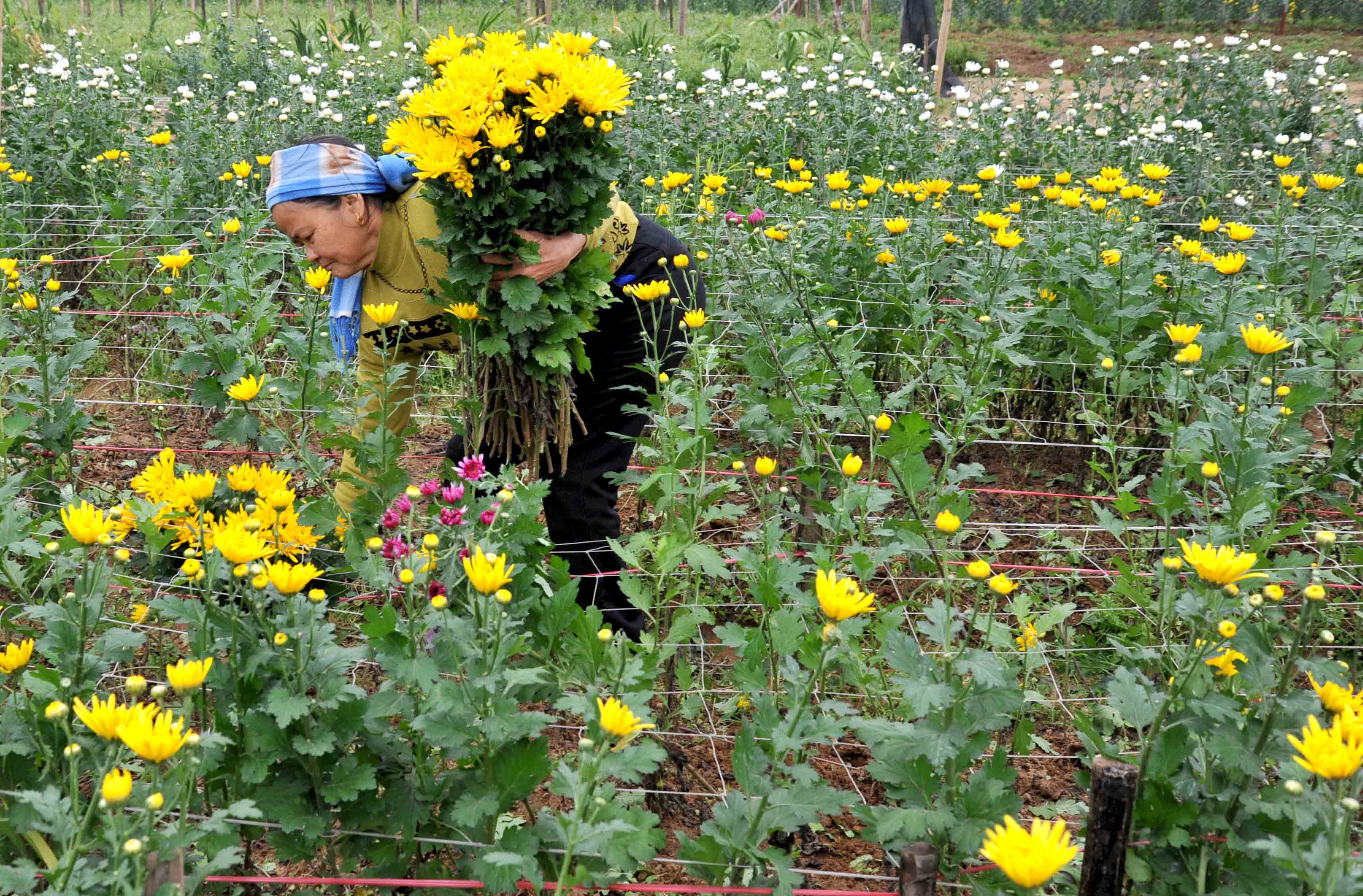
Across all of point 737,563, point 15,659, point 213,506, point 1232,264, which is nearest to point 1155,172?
point 1232,264

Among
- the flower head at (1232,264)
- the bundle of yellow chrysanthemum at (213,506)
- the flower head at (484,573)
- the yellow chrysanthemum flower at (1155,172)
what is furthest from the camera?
the yellow chrysanthemum flower at (1155,172)

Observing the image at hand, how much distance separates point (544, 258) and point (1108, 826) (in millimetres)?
1619

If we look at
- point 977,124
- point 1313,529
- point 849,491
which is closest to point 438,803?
point 849,491

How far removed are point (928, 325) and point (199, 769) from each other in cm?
339

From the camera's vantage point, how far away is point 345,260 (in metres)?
2.71

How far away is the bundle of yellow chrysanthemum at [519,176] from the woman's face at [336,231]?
18 centimetres

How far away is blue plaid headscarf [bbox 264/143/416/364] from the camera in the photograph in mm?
2564

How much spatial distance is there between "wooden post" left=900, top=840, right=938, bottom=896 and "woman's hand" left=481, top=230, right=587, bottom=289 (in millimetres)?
1456

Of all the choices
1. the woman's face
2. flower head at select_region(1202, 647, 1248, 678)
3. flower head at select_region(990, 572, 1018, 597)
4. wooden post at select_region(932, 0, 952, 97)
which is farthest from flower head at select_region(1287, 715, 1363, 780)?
wooden post at select_region(932, 0, 952, 97)

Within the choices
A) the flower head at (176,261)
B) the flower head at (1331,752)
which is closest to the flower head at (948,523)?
the flower head at (1331,752)

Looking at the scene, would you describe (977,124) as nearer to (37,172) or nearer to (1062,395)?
(1062,395)

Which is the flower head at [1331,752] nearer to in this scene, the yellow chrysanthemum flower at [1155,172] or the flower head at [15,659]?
the flower head at [15,659]

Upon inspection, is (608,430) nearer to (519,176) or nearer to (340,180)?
(519,176)

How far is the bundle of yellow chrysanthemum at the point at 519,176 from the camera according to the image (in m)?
2.42
